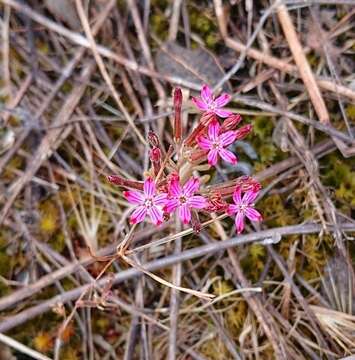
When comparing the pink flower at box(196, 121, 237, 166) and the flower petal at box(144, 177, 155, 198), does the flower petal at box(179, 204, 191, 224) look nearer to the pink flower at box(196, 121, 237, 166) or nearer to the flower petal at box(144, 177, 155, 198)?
the flower petal at box(144, 177, 155, 198)

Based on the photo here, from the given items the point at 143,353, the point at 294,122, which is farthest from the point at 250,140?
the point at 143,353

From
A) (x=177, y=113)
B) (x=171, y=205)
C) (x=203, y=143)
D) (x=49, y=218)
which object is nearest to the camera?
(x=171, y=205)

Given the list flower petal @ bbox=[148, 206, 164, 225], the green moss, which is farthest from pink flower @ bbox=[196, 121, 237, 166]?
the green moss

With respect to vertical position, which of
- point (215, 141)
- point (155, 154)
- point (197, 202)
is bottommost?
point (197, 202)

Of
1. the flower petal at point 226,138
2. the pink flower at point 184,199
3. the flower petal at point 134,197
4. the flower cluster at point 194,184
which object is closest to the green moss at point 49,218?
the flower cluster at point 194,184

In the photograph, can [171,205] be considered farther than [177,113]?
No

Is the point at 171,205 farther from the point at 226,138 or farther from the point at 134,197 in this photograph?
the point at 226,138

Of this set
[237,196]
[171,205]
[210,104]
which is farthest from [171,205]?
[210,104]
